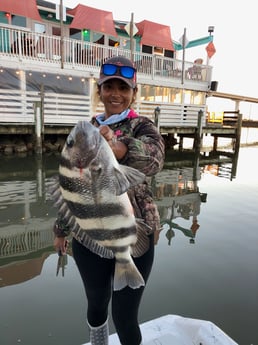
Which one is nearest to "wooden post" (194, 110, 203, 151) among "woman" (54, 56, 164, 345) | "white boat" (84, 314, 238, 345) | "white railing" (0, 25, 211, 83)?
"white railing" (0, 25, 211, 83)

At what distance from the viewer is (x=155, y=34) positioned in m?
18.9

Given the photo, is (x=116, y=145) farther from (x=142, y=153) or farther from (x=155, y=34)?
(x=155, y=34)

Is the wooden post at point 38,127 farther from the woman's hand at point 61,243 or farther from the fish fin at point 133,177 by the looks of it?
the fish fin at point 133,177

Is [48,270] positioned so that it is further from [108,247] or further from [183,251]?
[108,247]

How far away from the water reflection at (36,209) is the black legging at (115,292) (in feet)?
7.88

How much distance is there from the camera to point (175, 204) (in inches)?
294

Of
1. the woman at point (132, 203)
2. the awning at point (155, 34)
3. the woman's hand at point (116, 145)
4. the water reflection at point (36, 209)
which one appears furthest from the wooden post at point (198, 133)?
the woman's hand at point (116, 145)

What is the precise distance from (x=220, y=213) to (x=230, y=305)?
3484mm

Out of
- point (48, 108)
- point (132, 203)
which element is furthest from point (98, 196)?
point (48, 108)

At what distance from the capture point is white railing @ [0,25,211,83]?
1299cm

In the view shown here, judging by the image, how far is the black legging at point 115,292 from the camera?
1.75m

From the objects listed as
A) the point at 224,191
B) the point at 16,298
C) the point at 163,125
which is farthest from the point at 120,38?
the point at 16,298

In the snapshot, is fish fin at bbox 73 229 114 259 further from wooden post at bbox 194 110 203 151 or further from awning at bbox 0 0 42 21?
wooden post at bbox 194 110 203 151

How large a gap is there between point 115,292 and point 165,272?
99.1 inches
